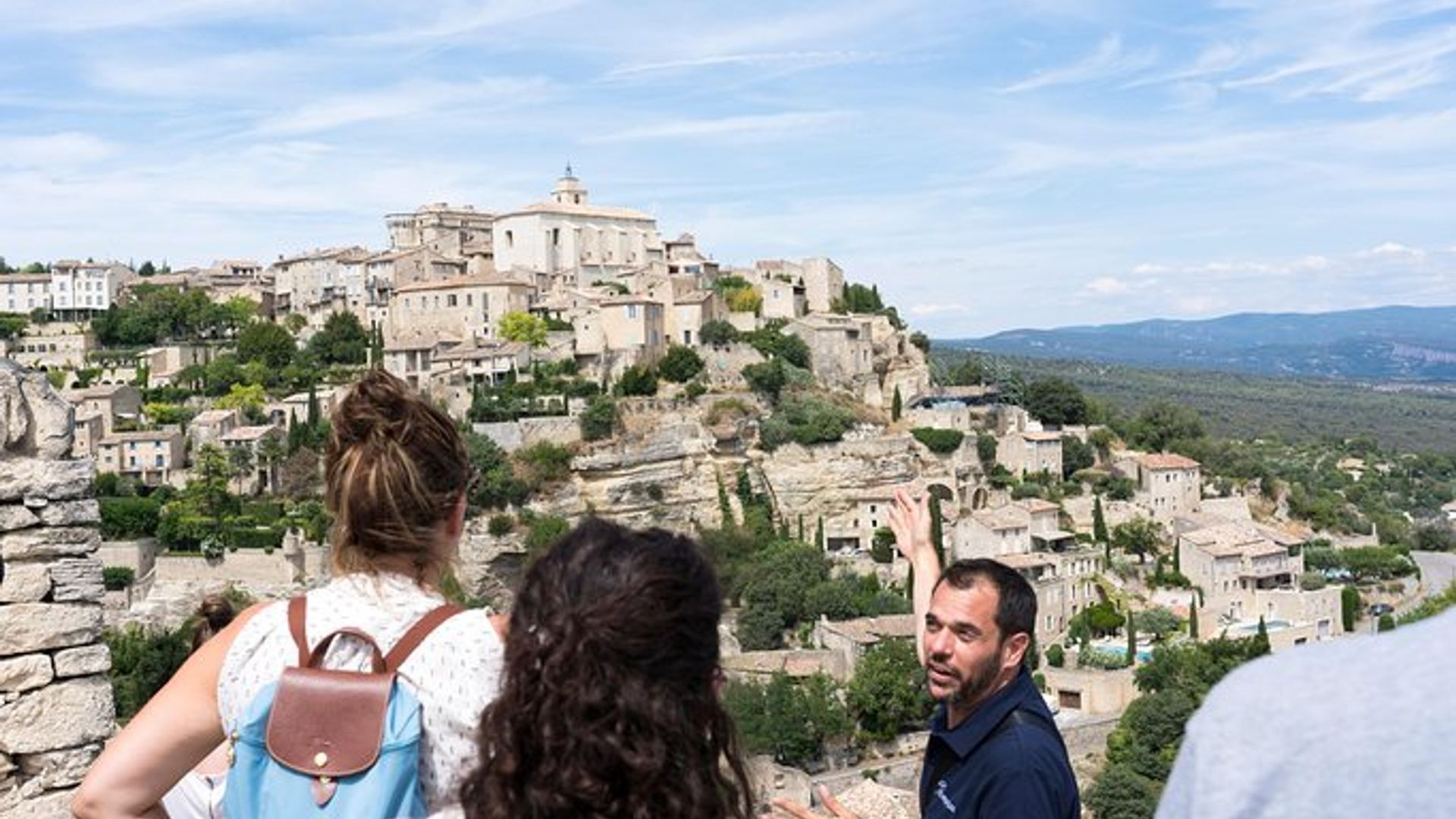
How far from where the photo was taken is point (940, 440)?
135 ft

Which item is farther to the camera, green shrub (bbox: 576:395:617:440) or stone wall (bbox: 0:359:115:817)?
green shrub (bbox: 576:395:617:440)

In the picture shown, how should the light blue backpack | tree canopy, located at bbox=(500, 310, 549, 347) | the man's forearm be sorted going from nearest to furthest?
the light blue backpack
the man's forearm
tree canopy, located at bbox=(500, 310, 549, 347)

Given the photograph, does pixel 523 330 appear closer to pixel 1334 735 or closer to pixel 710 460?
pixel 710 460

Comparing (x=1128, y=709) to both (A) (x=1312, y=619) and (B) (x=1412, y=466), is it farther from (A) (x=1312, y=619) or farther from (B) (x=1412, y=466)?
(B) (x=1412, y=466)

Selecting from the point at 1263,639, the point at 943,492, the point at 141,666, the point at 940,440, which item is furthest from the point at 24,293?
the point at 1263,639

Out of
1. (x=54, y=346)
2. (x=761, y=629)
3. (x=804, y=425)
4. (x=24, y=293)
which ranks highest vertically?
(x=24, y=293)

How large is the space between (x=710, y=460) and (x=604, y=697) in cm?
3781

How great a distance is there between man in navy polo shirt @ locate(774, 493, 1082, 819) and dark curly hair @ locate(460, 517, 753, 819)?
103 cm

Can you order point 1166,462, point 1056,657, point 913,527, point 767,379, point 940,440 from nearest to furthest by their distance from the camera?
point 913,527
point 1056,657
point 940,440
point 767,379
point 1166,462

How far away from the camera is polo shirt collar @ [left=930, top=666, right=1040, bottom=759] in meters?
3.01

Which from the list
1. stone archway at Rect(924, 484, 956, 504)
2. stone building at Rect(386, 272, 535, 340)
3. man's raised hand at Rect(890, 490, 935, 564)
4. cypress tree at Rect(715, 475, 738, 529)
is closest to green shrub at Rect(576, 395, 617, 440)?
cypress tree at Rect(715, 475, 738, 529)

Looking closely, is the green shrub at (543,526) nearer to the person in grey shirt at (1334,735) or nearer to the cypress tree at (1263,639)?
the cypress tree at (1263,639)

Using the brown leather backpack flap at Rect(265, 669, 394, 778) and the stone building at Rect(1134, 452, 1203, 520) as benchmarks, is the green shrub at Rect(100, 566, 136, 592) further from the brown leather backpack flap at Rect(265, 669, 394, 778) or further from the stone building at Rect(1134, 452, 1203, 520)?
the brown leather backpack flap at Rect(265, 669, 394, 778)

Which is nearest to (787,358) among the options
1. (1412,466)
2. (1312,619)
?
(1312,619)
